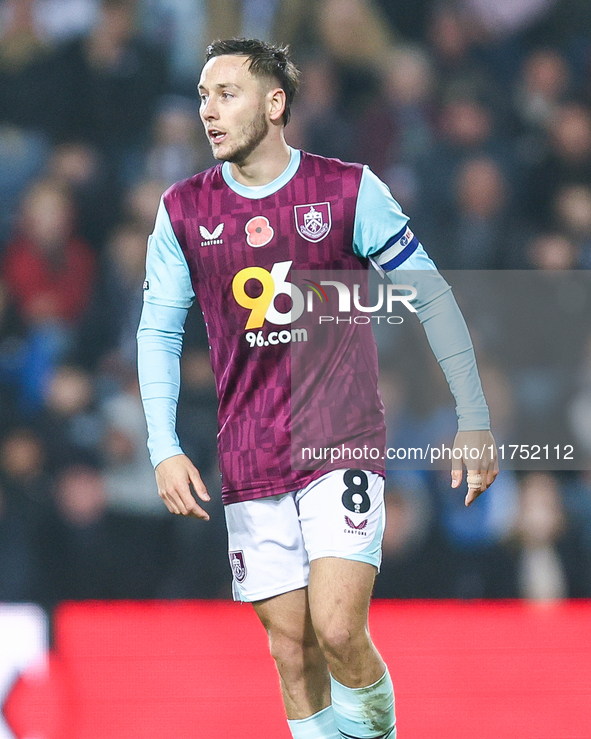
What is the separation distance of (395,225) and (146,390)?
2.44 feet

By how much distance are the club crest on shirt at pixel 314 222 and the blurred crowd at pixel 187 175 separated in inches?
92.5

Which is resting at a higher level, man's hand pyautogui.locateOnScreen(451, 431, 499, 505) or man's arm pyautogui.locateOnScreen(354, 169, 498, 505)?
man's arm pyautogui.locateOnScreen(354, 169, 498, 505)

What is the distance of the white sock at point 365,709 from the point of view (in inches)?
89.4

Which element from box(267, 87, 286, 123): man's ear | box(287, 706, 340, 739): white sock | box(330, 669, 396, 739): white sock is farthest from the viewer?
box(267, 87, 286, 123): man's ear

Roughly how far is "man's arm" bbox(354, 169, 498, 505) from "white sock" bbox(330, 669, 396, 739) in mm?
503

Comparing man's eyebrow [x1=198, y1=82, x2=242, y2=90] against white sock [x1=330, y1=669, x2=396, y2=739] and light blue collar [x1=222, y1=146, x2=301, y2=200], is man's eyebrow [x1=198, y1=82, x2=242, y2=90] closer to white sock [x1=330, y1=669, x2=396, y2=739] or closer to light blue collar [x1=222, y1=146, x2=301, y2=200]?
light blue collar [x1=222, y1=146, x2=301, y2=200]

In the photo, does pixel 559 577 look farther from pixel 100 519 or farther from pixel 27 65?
pixel 27 65

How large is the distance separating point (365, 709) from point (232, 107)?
1.47 meters

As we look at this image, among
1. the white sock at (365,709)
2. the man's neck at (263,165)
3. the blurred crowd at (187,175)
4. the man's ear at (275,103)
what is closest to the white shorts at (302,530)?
the white sock at (365,709)

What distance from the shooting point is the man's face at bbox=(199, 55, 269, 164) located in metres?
2.40

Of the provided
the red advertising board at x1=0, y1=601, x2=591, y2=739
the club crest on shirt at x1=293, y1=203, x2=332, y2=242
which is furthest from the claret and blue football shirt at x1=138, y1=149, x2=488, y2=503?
the red advertising board at x1=0, y1=601, x2=591, y2=739

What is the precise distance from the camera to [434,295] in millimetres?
2410

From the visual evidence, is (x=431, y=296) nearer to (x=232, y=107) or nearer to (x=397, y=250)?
(x=397, y=250)

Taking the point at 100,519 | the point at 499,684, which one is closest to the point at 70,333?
the point at 100,519
